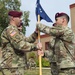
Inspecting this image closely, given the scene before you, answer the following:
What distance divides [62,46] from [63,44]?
4cm

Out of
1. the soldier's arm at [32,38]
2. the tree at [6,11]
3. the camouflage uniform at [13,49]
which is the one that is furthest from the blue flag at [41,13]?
the tree at [6,11]

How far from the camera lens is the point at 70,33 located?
231 inches

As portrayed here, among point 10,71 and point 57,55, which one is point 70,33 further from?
point 10,71

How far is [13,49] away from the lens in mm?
5992

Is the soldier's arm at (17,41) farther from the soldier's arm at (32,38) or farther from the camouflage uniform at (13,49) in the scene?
the soldier's arm at (32,38)

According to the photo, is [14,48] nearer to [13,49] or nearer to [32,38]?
[13,49]

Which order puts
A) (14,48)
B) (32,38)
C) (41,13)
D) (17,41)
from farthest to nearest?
(41,13), (32,38), (14,48), (17,41)

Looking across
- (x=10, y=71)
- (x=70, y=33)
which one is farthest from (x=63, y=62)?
(x=10, y=71)

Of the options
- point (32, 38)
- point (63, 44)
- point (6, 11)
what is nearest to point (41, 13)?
point (32, 38)

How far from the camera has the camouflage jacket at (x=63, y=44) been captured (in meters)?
5.83

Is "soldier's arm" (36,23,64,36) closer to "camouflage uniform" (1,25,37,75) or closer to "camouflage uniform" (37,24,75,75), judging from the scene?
"camouflage uniform" (37,24,75,75)

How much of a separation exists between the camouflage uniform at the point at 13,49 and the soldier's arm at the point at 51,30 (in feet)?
1.13

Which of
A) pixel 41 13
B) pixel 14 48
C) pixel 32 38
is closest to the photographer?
pixel 14 48

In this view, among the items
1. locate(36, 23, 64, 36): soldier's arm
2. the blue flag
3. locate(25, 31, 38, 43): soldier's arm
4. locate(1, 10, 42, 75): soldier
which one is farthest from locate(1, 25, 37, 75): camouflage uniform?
the blue flag
